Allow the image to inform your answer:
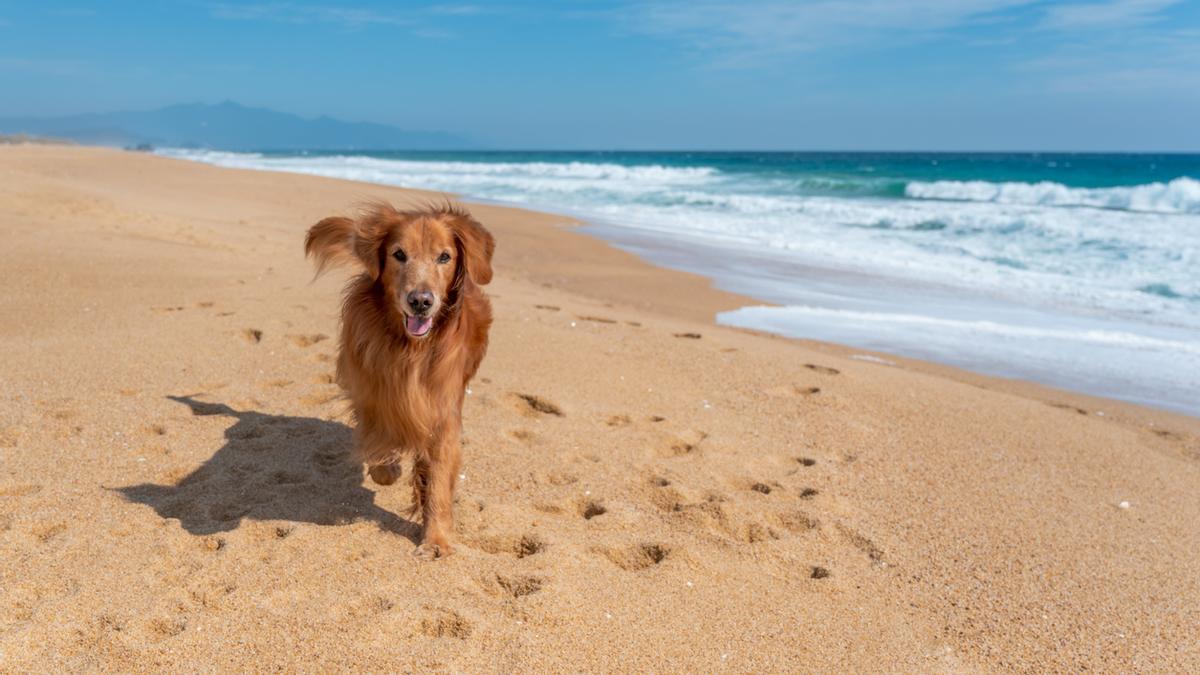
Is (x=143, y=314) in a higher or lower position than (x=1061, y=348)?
higher

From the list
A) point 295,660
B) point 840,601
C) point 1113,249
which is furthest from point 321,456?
point 1113,249

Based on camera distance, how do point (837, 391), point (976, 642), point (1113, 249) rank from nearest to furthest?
point (976, 642)
point (837, 391)
point (1113, 249)

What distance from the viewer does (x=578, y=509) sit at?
3414 mm

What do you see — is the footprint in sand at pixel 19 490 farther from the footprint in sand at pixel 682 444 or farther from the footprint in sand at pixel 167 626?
the footprint in sand at pixel 682 444

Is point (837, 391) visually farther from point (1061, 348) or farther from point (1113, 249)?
point (1113, 249)

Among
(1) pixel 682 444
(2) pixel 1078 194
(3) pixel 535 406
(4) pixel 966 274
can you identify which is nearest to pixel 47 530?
(3) pixel 535 406

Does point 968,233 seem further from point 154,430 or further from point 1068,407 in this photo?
point 154,430

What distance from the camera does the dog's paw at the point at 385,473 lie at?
3438 millimetres

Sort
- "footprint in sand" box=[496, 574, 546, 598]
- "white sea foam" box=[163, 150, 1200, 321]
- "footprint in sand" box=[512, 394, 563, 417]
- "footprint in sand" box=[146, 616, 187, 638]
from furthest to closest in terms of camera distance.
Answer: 1. "white sea foam" box=[163, 150, 1200, 321]
2. "footprint in sand" box=[512, 394, 563, 417]
3. "footprint in sand" box=[496, 574, 546, 598]
4. "footprint in sand" box=[146, 616, 187, 638]

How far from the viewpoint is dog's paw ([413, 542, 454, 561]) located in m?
2.92

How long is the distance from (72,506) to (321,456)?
37.9 inches

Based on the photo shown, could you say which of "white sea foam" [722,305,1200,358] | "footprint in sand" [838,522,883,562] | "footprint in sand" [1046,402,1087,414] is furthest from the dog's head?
"white sea foam" [722,305,1200,358]

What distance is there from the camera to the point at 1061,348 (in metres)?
6.91

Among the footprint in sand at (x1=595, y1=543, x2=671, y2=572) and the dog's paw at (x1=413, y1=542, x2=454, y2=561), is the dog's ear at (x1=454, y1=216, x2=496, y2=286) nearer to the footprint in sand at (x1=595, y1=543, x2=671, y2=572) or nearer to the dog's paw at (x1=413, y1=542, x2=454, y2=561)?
the dog's paw at (x1=413, y1=542, x2=454, y2=561)
